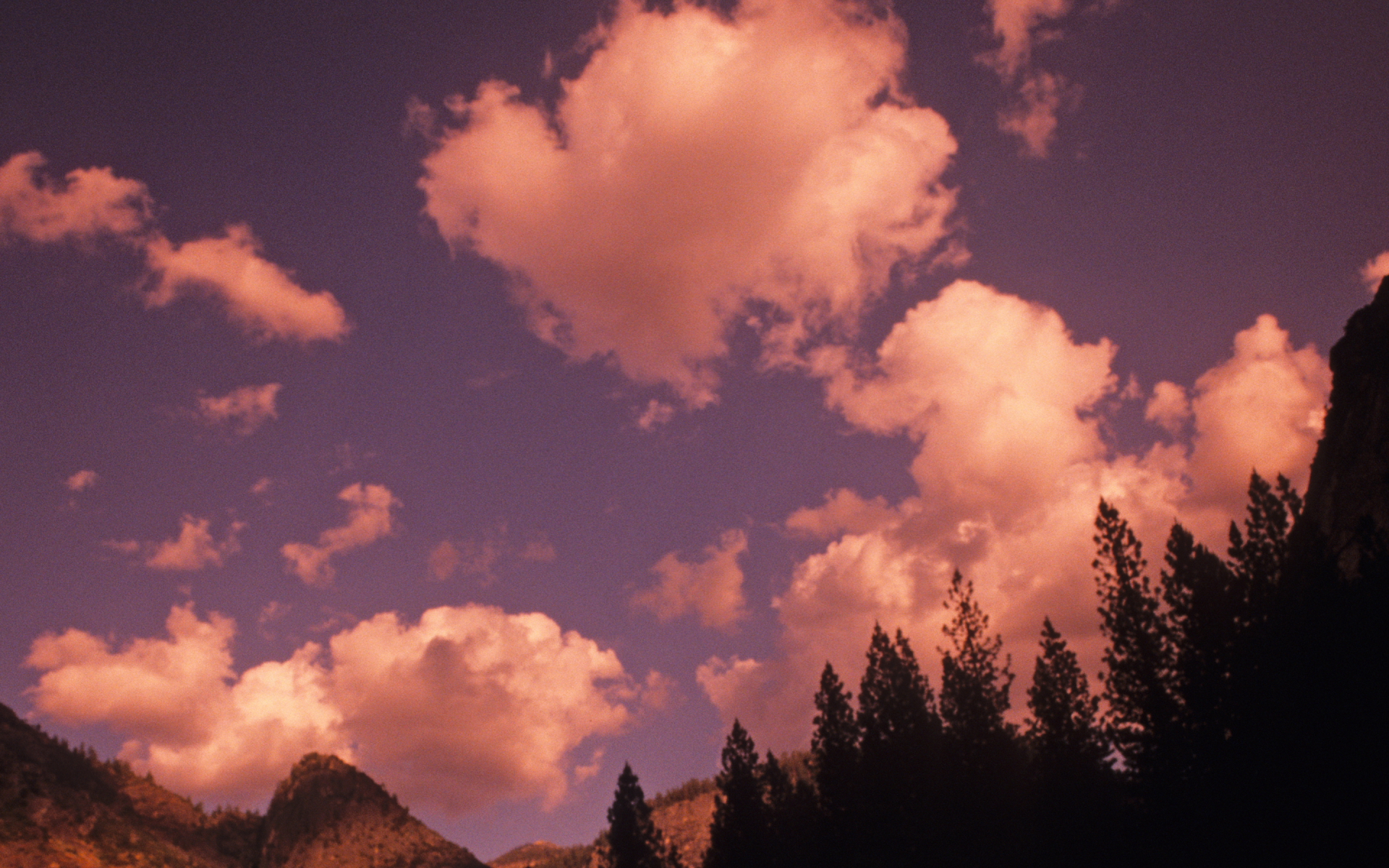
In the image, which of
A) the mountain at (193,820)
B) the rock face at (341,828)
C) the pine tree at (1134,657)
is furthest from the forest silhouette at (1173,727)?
the rock face at (341,828)

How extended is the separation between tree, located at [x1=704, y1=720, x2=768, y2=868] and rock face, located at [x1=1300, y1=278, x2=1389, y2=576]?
4676cm

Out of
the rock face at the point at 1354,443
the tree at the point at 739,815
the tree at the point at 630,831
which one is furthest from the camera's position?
the tree at the point at 630,831

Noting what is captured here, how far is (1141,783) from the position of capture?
38344mm

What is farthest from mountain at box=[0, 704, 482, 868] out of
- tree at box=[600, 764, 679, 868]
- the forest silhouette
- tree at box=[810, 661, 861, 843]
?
tree at box=[810, 661, 861, 843]

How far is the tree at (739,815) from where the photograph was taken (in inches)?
2496

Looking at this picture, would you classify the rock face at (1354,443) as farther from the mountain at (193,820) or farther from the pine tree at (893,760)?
the mountain at (193,820)

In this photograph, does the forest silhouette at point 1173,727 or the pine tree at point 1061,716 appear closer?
the forest silhouette at point 1173,727

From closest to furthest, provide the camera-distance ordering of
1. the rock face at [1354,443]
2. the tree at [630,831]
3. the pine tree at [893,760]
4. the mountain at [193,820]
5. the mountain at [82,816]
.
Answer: the rock face at [1354,443] → the pine tree at [893,760] → the tree at [630,831] → the mountain at [82,816] → the mountain at [193,820]

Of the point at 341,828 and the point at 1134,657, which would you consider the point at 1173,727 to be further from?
the point at 341,828

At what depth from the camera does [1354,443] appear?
4928 cm

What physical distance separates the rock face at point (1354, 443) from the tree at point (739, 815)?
153 feet

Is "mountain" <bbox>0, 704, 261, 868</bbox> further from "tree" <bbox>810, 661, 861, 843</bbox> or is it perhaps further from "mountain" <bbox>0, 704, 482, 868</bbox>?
"tree" <bbox>810, 661, 861, 843</bbox>

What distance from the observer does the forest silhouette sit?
92.1 feet

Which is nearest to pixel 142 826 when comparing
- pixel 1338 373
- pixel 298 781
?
pixel 298 781
